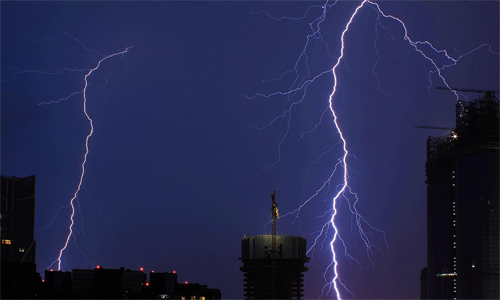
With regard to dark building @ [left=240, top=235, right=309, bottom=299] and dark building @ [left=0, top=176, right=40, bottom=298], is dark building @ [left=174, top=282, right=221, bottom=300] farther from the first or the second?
dark building @ [left=240, top=235, right=309, bottom=299]

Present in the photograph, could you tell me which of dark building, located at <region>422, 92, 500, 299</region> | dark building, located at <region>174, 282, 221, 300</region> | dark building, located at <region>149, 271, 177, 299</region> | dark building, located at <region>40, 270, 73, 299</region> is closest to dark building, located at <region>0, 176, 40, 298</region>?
dark building, located at <region>40, 270, 73, 299</region>

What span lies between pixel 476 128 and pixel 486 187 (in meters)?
19.4

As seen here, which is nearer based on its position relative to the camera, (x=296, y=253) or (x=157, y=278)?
(x=157, y=278)

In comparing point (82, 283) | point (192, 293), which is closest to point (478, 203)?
point (192, 293)

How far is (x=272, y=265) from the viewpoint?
163 meters

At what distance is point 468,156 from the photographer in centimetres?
19025

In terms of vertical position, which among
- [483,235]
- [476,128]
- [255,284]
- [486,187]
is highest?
[476,128]

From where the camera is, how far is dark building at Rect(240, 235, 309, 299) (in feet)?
534

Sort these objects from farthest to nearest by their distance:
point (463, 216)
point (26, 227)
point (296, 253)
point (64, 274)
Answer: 1. point (463, 216)
2. point (296, 253)
3. point (26, 227)
4. point (64, 274)

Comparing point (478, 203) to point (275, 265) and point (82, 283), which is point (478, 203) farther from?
point (82, 283)

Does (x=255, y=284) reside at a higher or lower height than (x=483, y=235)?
lower

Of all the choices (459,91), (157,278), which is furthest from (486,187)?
(157,278)

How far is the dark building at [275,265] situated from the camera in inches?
6412

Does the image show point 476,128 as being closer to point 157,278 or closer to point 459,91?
point 459,91
